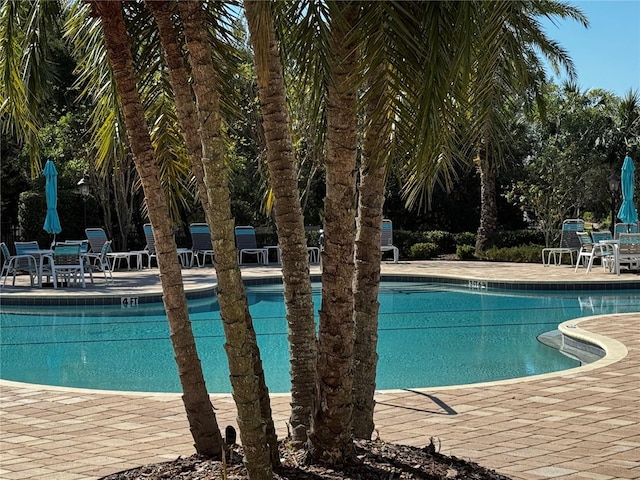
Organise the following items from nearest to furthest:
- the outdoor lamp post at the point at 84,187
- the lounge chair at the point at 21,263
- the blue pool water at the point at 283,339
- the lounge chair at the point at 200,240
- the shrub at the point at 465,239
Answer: the blue pool water at the point at 283,339 < the lounge chair at the point at 21,263 < the outdoor lamp post at the point at 84,187 < the lounge chair at the point at 200,240 < the shrub at the point at 465,239

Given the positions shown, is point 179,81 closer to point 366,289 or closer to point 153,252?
point 366,289

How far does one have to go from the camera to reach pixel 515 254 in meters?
22.3

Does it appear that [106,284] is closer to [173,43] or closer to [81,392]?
[81,392]

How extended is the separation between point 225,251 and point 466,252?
20380 millimetres

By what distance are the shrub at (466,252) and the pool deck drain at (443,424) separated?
50.0 feet

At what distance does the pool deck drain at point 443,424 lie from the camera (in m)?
4.84

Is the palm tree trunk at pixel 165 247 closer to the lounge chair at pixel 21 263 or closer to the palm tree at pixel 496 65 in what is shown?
the palm tree at pixel 496 65

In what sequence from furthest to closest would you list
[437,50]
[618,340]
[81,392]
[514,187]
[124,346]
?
[514,187], [124,346], [618,340], [81,392], [437,50]

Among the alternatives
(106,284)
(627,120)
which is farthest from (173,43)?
(627,120)

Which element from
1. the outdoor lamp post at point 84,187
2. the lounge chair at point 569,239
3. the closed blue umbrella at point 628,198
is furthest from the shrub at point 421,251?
the outdoor lamp post at point 84,187

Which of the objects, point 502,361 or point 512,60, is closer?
point 512,60

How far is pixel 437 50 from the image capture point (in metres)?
3.28

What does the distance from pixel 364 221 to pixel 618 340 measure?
577cm

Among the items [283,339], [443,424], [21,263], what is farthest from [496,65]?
[21,263]
